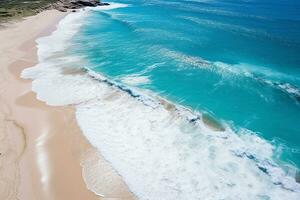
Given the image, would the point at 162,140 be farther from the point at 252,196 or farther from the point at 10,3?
the point at 10,3

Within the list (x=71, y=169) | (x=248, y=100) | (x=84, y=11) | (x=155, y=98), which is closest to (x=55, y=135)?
(x=71, y=169)

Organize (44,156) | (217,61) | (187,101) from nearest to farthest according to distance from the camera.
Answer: (44,156), (187,101), (217,61)

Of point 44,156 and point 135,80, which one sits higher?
point 135,80

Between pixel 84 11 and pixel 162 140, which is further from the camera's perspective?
pixel 84 11

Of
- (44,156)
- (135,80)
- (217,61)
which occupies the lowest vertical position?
(44,156)

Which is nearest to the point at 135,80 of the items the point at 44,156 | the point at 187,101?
the point at 187,101

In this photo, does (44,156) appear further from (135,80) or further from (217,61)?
(217,61)

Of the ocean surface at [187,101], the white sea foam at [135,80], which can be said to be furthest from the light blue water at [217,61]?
the ocean surface at [187,101]
